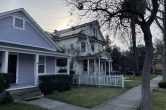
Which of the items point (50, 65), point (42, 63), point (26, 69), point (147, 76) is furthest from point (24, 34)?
point (147, 76)

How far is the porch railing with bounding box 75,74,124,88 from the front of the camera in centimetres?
2173

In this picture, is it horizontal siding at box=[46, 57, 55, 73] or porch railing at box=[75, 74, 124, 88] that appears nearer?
horizontal siding at box=[46, 57, 55, 73]

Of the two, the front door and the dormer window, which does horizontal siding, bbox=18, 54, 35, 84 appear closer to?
the front door

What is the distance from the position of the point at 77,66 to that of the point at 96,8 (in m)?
19.8

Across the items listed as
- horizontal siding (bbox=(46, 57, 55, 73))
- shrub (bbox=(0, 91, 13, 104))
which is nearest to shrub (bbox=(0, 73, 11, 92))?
shrub (bbox=(0, 91, 13, 104))

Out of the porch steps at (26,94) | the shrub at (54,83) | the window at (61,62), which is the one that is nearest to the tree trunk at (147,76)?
the porch steps at (26,94)

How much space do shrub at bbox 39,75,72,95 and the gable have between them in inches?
151

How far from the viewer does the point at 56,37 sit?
3180cm

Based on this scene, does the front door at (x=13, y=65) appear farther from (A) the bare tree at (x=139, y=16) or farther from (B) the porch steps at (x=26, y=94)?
(A) the bare tree at (x=139, y=16)

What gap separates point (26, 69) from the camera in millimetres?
17875

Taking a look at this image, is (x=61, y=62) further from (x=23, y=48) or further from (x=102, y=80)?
(x=23, y=48)

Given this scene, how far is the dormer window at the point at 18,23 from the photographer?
1751 centimetres

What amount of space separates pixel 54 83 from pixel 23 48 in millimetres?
3836

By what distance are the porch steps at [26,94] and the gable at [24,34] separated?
4.26 meters
